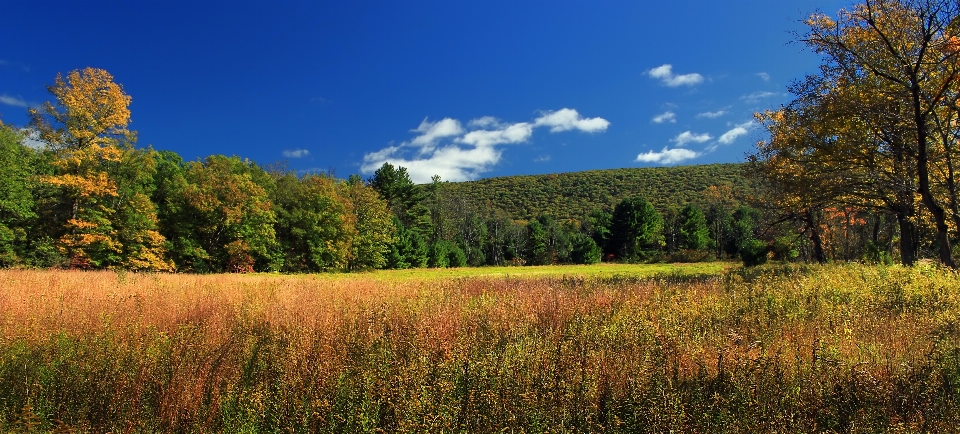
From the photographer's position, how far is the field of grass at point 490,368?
3.50 metres

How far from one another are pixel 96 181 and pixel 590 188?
96083mm

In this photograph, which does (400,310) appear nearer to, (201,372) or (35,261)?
(201,372)

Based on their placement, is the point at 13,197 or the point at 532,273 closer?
the point at 13,197

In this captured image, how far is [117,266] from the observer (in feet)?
92.8

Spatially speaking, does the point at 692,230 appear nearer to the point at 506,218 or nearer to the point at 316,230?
the point at 506,218

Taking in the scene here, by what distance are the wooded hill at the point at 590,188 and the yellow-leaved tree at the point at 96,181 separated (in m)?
57.6

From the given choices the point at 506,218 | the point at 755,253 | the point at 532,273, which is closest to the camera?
the point at 532,273

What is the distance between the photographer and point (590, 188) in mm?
109000

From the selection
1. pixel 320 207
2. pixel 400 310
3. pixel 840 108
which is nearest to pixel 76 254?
pixel 320 207

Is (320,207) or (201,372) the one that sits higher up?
(320,207)

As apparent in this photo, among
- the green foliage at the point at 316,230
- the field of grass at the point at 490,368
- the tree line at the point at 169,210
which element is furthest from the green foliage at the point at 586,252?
the field of grass at the point at 490,368

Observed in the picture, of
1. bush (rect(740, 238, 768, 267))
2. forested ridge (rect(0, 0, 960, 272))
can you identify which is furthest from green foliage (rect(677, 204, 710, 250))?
bush (rect(740, 238, 768, 267))

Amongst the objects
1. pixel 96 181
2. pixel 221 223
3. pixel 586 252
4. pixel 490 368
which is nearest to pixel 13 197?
pixel 96 181

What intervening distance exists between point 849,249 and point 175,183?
169ft
